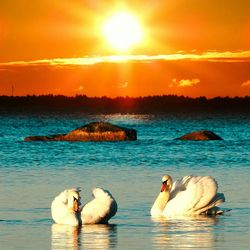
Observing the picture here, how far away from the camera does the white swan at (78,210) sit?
984 inches

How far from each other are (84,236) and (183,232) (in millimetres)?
1819

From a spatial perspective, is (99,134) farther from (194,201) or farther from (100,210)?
(100,210)

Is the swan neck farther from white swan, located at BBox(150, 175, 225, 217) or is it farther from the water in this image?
the water

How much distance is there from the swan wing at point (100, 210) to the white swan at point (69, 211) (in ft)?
0.79

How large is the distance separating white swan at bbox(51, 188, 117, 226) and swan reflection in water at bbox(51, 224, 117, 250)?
0.19 m

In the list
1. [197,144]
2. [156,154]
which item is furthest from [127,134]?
[156,154]

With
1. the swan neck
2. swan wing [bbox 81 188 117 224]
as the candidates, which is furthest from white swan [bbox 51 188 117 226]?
the swan neck

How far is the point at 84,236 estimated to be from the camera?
2303 centimetres

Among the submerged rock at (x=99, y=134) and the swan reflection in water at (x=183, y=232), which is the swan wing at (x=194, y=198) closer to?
the swan reflection in water at (x=183, y=232)

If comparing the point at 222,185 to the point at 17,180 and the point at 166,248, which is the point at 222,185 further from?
the point at 166,248

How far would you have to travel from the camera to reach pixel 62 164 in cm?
4912

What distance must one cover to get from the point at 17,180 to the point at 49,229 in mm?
13366

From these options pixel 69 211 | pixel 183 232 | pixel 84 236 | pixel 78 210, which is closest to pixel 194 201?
pixel 78 210

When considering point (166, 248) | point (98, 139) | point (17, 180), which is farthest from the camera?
point (98, 139)
